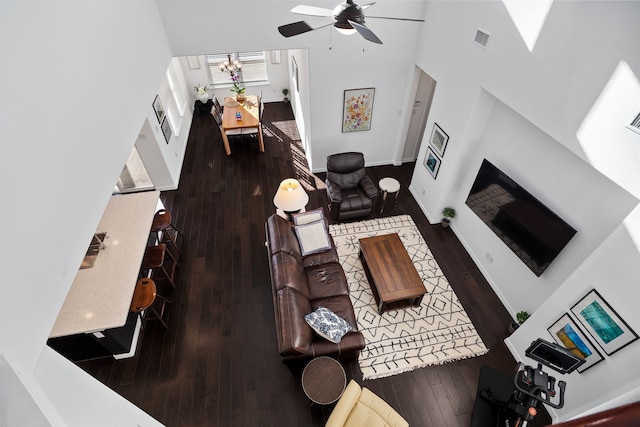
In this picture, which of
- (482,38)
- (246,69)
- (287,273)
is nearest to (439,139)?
(482,38)

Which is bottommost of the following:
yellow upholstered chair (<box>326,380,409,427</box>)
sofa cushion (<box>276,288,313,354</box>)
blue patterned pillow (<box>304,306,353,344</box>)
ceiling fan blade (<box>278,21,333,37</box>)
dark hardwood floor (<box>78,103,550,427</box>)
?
dark hardwood floor (<box>78,103,550,427</box>)

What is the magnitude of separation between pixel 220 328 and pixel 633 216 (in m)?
4.76

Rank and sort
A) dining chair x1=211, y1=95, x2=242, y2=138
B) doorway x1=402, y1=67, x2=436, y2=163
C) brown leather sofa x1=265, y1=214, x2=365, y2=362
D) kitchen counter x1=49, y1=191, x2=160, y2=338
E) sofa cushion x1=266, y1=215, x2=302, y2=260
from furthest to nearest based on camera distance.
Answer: dining chair x1=211, y1=95, x2=242, y2=138 < doorway x1=402, y1=67, x2=436, y2=163 < sofa cushion x1=266, y1=215, x2=302, y2=260 < brown leather sofa x1=265, y1=214, x2=365, y2=362 < kitchen counter x1=49, y1=191, x2=160, y2=338

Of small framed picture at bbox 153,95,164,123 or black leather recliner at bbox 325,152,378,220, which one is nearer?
black leather recliner at bbox 325,152,378,220

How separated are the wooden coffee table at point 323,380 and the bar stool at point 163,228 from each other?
312 centimetres

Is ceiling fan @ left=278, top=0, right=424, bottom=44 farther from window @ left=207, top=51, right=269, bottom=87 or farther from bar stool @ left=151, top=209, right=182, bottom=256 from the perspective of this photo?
window @ left=207, top=51, right=269, bottom=87

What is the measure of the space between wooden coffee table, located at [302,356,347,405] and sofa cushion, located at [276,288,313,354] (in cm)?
25

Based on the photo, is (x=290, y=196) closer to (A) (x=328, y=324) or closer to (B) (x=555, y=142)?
(A) (x=328, y=324)

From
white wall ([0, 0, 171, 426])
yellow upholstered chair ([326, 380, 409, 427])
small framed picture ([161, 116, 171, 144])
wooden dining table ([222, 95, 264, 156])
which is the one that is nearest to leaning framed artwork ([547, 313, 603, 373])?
yellow upholstered chair ([326, 380, 409, 427])

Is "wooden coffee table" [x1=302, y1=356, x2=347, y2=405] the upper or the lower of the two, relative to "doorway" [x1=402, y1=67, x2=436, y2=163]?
lower

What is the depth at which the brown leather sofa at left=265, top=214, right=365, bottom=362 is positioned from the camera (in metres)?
3.68

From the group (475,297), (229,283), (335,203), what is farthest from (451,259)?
(229,283)

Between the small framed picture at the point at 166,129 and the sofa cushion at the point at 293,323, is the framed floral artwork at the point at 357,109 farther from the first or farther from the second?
the sofa cushion at the point at 293,323

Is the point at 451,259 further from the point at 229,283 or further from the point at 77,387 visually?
the point at 77,387
